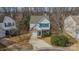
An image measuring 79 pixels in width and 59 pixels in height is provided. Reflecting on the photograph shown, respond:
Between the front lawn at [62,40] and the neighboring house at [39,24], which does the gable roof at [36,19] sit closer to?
the neighboring house at [39,24]

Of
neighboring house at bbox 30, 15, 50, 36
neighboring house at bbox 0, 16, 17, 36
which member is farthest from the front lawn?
neighboring house at bbox 0, 16, 17, 36

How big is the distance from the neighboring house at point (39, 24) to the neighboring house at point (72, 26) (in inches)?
7.5

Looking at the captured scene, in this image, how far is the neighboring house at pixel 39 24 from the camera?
187 centimetres

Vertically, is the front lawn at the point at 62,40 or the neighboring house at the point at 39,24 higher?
the neighboring house at the point at 39,24

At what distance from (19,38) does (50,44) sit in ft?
1.10

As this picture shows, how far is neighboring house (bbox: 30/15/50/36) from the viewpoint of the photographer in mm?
1867

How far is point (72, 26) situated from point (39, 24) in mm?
351

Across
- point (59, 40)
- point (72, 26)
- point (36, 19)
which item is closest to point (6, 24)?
point (36, 19)

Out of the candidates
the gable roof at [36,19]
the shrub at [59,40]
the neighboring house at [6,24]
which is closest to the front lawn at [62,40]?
the shrub at [59,40]

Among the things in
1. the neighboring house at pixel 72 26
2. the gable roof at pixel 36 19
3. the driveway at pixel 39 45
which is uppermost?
the gable roof at pixel 36 19

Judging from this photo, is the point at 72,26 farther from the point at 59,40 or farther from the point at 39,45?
the point at 39,45
